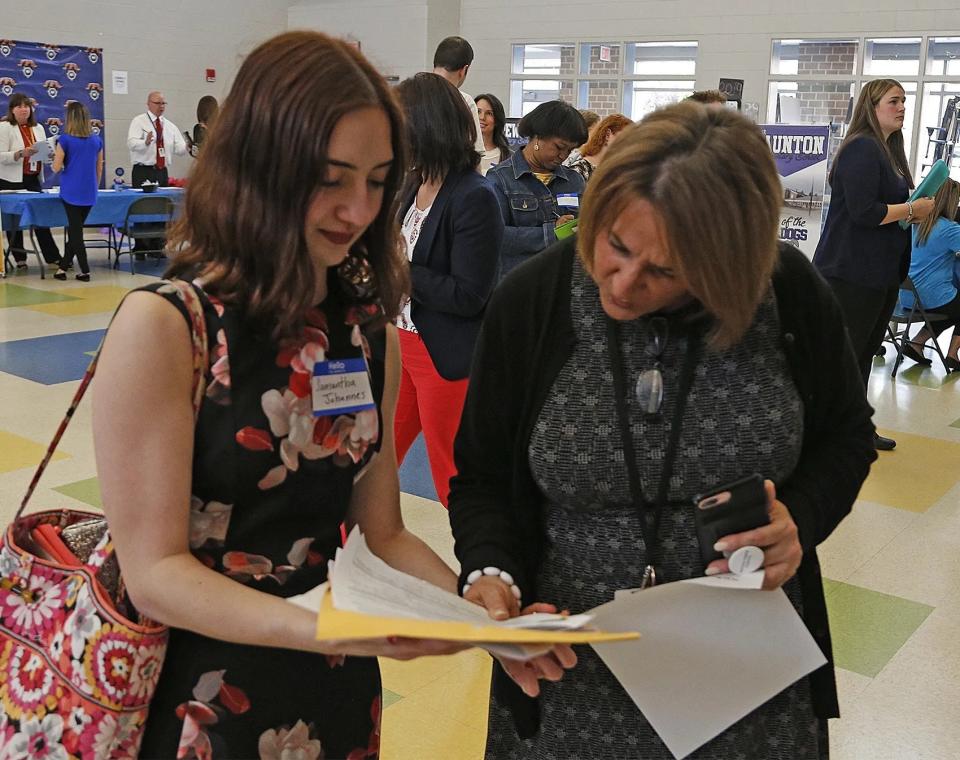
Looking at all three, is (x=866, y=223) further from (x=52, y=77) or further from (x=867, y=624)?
(x=52, y=77)

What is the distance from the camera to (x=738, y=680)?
4.31ft

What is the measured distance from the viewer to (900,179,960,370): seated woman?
22.6 feet

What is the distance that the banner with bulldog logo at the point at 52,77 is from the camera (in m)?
13.2

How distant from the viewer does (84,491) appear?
4.04m

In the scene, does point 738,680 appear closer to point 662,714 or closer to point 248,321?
point 662,714

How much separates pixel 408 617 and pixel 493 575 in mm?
403

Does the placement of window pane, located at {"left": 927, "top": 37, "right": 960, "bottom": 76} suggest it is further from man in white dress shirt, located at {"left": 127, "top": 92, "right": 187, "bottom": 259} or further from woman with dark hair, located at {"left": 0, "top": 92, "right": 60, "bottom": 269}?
woman with dark hair, located at {"left": 0, "top": 92, "right": 60, "bottom": 269}

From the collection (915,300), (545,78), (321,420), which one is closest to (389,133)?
(321,420)

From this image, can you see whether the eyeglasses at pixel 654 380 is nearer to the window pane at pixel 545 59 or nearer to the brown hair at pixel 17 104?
the brown hair at pixel 17 104

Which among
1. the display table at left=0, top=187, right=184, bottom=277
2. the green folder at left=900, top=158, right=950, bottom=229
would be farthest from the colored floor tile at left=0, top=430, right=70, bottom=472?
the display table at left=0, top=187, right=184, bottom=277

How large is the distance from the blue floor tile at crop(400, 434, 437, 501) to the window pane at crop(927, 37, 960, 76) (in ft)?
35.6

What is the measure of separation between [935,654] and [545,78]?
13915 millimetres

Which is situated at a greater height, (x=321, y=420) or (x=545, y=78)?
(x=545, y=78)

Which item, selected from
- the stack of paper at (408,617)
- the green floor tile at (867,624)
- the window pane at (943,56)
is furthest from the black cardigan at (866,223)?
the window pane at (943,56)
